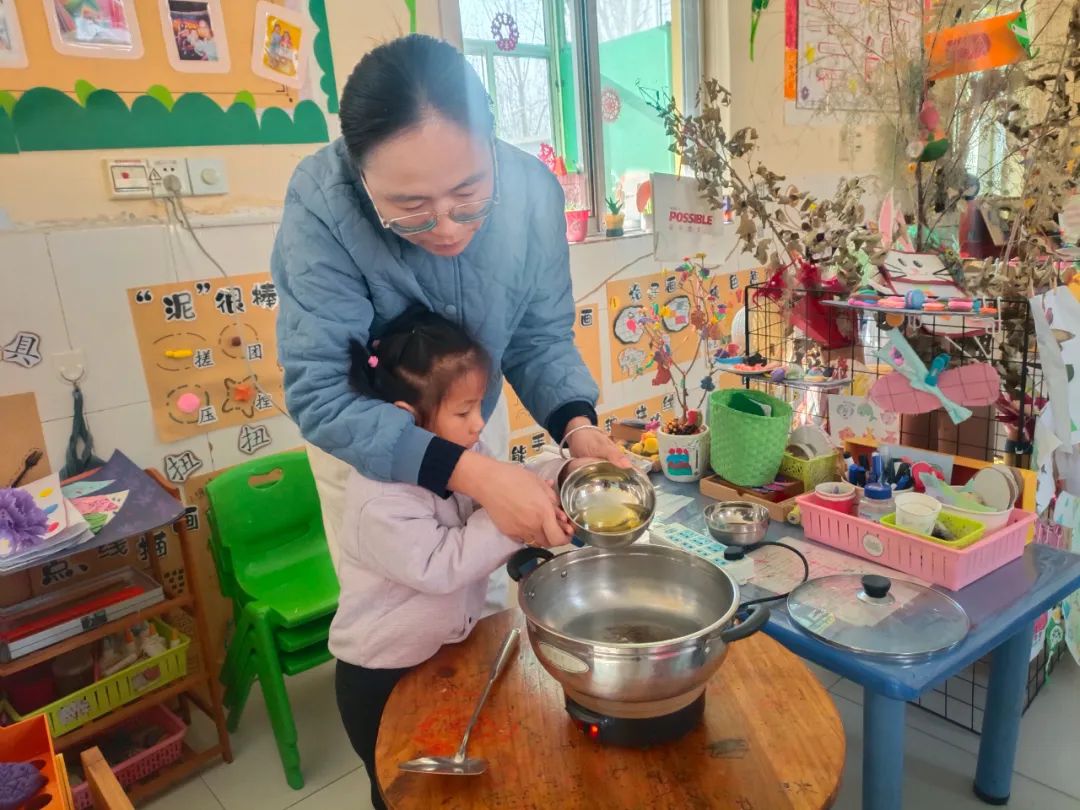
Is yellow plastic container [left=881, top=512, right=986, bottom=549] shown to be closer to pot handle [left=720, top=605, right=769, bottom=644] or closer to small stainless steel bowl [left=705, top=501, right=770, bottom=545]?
small stainless steel bowl [left=705, top=501, right=770, bottom=545]

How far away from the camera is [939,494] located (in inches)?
50.6

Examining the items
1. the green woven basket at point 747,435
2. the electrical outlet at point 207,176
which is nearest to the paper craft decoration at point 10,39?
the electrical outlet at point 207,176

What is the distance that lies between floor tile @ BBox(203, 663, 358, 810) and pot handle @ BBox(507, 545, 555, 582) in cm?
107

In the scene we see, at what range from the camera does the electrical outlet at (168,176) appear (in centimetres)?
178

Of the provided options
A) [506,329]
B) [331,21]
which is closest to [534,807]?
[506,329]

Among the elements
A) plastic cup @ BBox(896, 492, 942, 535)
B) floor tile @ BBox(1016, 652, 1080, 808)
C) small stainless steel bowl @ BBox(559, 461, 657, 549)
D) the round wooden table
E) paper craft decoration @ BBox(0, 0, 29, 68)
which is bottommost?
floor tile @ BBox(1016, 652, 1080, 808)

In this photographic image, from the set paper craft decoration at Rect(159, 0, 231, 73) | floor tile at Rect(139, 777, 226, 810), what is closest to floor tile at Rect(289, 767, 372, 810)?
floor tile at Rect(139, 777, 226, 810)

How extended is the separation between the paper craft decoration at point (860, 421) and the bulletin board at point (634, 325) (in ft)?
3.82

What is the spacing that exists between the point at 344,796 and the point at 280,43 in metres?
1.76

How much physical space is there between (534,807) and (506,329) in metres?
0.68

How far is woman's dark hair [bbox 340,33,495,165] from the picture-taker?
0.90 m

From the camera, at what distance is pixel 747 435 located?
1.47 metres

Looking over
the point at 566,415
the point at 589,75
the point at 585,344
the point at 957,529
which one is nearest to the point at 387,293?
the point at 566,415

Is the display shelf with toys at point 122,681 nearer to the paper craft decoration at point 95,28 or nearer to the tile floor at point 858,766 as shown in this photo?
the tile floor at point 858,766
